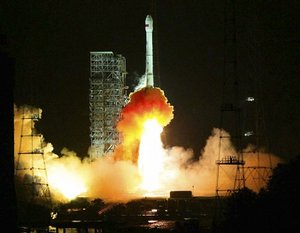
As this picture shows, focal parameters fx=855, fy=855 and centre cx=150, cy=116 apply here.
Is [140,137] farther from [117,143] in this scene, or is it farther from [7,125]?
[7,125]

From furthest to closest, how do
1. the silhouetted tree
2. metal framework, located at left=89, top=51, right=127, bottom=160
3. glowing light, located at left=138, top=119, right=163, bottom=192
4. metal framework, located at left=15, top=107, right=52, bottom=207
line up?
metal framework, located at left=89, top=51, right=127, bottom=160, glowing light, located at left=138, top=119, right=163, bottom=192, metal framework, located at left=15, top=107, right=52, bottom=207, the silhouetted tree

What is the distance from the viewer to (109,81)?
273 ft

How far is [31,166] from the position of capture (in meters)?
75.1

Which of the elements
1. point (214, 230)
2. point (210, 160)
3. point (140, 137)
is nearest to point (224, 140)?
point (210, 160)

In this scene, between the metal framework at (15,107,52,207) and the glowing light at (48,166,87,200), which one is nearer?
the metal framework at (15,107,52,207)

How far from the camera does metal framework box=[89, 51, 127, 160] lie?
8281cm

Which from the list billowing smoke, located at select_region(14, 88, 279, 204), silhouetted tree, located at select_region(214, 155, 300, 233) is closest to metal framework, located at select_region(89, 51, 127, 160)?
billowing smoke, located at select_region(14, 88, 279, 204)

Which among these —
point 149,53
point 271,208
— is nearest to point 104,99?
point 149,53

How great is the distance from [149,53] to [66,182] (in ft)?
47.4

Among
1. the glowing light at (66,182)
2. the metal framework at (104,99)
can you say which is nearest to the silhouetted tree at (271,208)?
the glowing light at (66,182)

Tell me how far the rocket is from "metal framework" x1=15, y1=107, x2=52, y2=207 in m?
11.0

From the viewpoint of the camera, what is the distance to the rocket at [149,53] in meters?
80.4

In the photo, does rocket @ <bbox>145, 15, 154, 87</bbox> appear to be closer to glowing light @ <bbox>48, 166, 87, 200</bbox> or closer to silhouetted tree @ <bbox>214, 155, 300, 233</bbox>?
glowing light @ <bbox>48, 166, 87, 200</bbox>

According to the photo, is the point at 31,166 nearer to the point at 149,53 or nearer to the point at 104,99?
the point at 104,99
